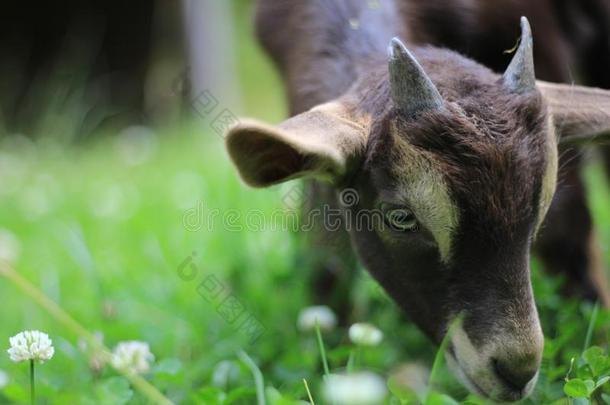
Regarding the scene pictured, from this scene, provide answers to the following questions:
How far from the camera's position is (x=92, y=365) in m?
2.55

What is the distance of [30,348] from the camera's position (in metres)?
2.06

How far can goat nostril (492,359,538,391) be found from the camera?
7.32ft

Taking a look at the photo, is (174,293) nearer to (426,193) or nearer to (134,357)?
(134,357)

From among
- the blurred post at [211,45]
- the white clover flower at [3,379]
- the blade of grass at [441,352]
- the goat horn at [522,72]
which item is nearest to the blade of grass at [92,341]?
the white clover flower at [3,379]

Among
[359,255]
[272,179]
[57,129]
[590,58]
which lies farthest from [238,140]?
[57,129]

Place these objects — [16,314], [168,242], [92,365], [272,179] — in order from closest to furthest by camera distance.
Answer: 1. [272,179]
2. [92,365]
3. [16,314]
4. [168,242]

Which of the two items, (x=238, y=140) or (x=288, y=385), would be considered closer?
(x=238, y=140)

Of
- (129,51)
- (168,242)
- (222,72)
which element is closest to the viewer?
(168,242)

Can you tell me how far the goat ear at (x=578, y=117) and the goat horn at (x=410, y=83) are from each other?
1.42 feet

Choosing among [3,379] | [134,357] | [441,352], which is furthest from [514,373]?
[3,379]

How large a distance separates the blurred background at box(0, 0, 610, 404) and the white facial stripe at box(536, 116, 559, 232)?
1.48 feet

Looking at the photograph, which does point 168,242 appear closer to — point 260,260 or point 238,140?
point 260,260

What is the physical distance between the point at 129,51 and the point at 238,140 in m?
7.56

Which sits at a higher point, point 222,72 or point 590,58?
point 222,72
